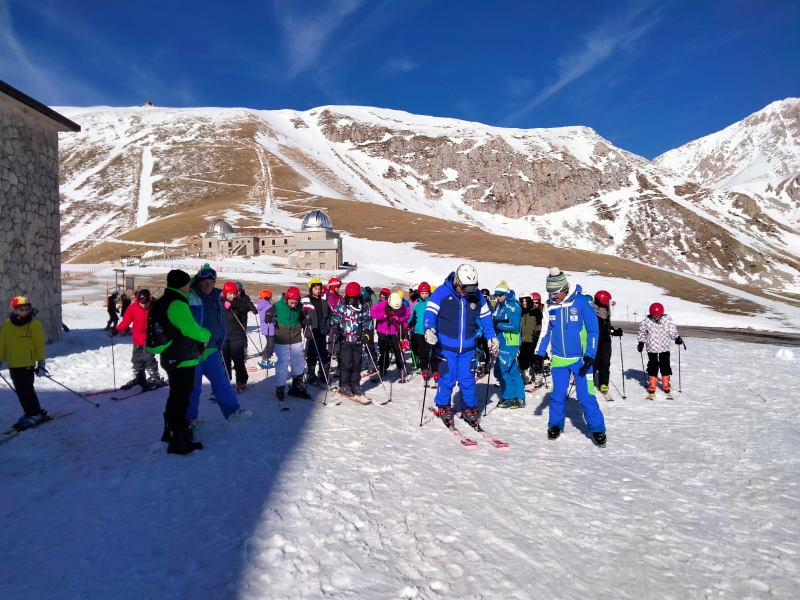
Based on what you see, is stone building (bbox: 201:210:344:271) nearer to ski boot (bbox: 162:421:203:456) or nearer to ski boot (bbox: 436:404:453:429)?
ski boot (bbox: 436:404:453:429)

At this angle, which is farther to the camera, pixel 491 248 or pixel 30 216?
pixel 491 248

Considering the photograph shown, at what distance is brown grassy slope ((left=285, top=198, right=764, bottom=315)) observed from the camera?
3753cm

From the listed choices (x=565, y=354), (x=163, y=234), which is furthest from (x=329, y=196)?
(x=565, y=354)

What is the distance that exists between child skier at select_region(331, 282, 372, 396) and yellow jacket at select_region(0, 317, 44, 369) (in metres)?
4.57

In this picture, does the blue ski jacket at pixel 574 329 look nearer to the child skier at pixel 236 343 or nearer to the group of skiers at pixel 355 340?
the group of skiers at pixel 355 340

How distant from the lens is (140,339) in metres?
8.87

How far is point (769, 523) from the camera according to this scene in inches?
165

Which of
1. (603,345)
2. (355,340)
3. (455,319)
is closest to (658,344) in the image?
(603,345)

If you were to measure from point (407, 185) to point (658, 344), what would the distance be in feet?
523

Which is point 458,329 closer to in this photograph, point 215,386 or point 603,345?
point 215,386

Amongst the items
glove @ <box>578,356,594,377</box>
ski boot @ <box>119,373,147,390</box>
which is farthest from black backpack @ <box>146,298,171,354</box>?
glove @ <box>578,356,594,377</box>

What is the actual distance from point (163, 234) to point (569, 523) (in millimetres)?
82528

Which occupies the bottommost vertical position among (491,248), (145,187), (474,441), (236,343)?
(474,441)

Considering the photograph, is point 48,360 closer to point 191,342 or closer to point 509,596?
point 191,342
